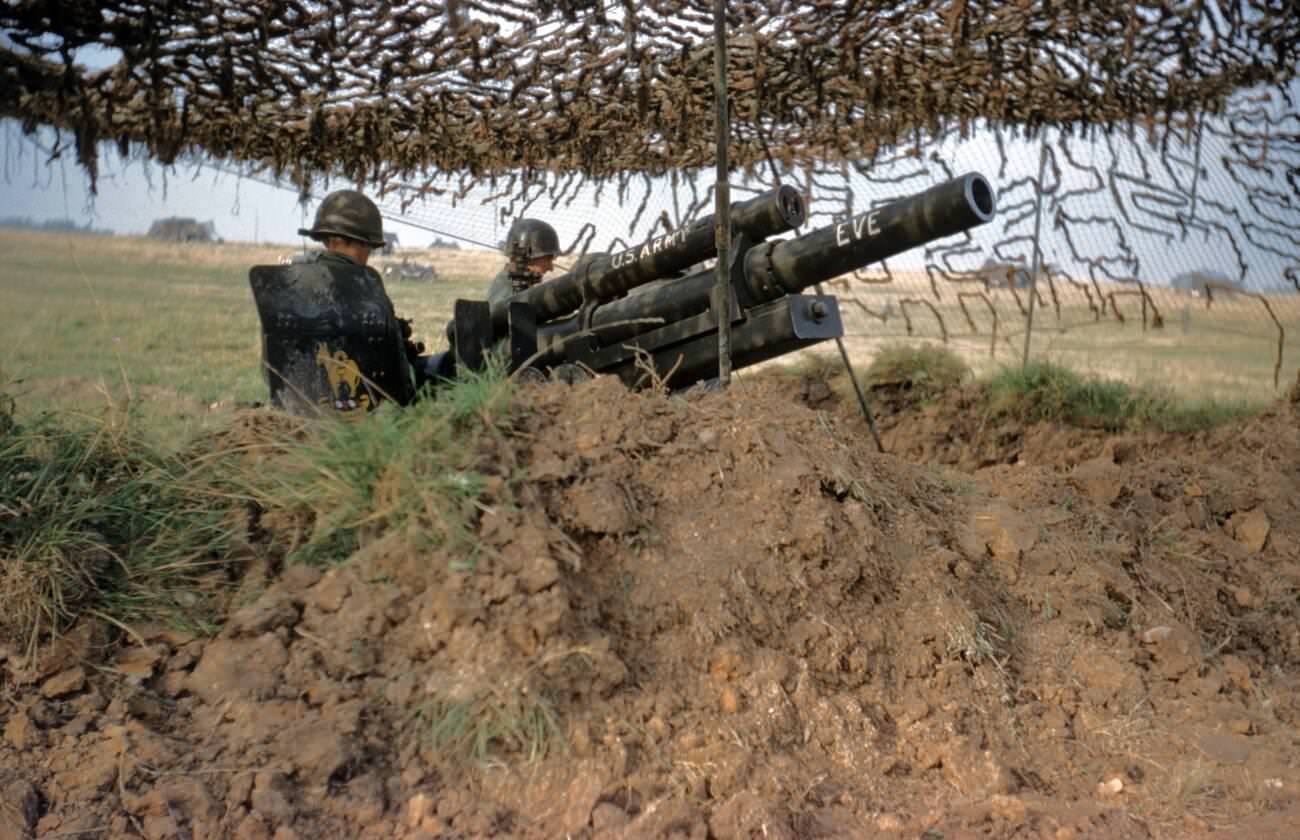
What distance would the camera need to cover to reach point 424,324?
8.55 m

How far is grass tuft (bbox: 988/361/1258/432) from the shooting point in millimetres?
7469

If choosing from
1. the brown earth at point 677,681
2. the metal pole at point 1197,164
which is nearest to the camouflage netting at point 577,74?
the metal pole at point 1197,164

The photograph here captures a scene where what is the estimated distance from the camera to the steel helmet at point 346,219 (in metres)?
4.45

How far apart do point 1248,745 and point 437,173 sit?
7849 millimetres

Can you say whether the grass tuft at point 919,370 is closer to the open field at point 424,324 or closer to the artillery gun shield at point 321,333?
the open field at point 424,324

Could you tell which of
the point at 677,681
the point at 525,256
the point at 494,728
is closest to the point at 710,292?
the point at 677,681

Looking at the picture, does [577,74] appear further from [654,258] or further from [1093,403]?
[1093,403]

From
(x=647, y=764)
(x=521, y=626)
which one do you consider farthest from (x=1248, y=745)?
(x=521, y=626)

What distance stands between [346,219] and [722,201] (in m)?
1.76

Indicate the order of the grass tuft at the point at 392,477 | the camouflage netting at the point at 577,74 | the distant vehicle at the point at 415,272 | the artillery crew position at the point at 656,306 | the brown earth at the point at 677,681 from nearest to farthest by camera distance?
1. the brown earth at the point at 677,681
2. the grass tuft at the point at 392,477
3. the artillery crew position at the point at 656,306
4. the camouflage netting at the point at 577,74
5. the distant vehicle at the point at 415,272

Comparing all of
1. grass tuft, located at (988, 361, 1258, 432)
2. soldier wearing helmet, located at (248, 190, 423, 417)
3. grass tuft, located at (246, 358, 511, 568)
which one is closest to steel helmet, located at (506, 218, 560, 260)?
soldier wearing helmet, located at (248, 190, 423, 417)

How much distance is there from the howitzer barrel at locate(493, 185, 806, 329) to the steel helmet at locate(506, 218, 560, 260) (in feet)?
4.51

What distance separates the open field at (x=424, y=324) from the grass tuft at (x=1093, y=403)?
22 centimetres

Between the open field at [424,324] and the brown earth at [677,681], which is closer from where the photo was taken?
the brown earth at [677,681]
